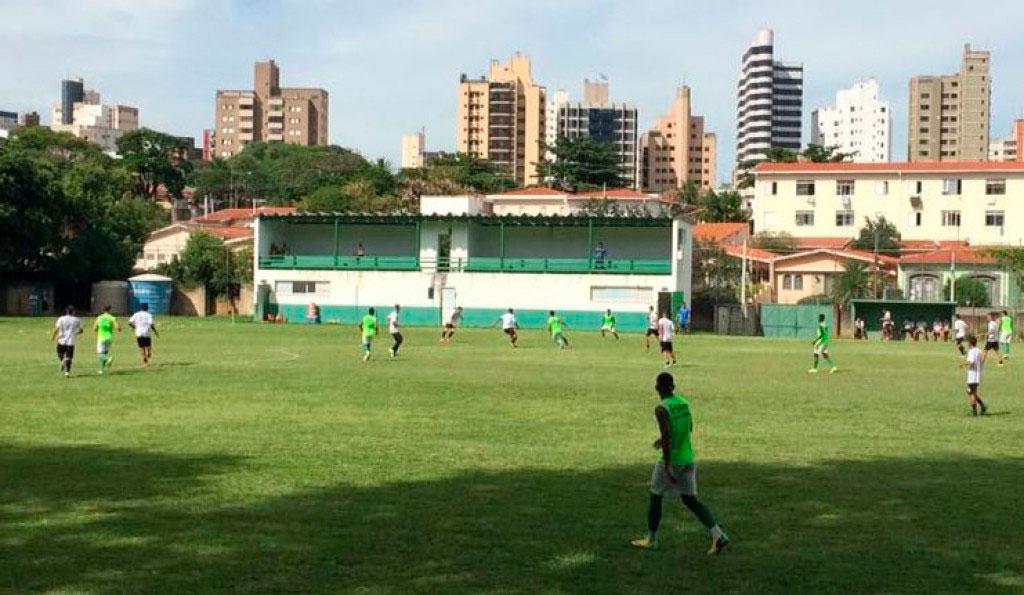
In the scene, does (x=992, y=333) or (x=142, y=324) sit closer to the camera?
(x=142, y=324)

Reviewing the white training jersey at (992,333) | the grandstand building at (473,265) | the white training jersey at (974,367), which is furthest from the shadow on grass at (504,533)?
the grandstand building at (473,265)

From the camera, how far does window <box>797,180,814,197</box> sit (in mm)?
102750

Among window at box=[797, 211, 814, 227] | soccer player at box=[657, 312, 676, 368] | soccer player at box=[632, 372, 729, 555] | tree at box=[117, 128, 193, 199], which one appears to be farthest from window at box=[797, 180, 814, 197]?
soccer player at box=[632, 372, 729, 555]

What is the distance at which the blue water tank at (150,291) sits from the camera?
79.0 meters

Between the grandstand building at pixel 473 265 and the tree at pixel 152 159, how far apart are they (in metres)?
62.0

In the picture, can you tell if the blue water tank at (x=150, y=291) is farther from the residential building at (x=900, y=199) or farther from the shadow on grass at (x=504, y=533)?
the shadow on grass at (x=504, y=533)

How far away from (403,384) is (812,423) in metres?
10.3

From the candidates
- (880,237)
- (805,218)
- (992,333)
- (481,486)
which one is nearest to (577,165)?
(805,218)

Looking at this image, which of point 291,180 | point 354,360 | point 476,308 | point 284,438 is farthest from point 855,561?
point 291,180

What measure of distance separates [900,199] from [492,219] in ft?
130

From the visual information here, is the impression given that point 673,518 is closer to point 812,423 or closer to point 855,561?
point 855,561

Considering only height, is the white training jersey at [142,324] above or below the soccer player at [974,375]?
above

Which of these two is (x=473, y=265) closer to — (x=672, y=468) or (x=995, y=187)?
(x=995, y=187)

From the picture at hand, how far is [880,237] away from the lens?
95.2 meters
